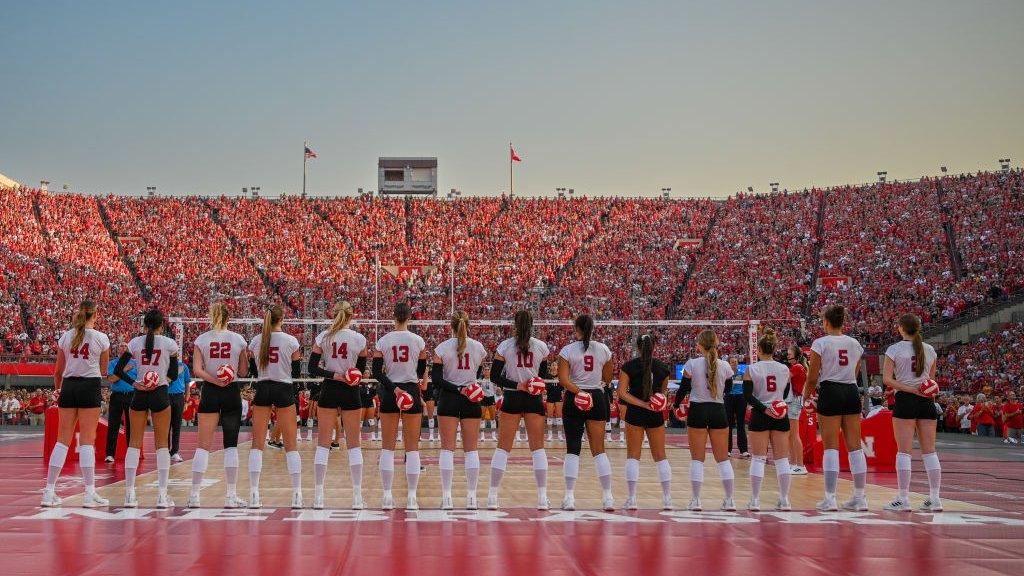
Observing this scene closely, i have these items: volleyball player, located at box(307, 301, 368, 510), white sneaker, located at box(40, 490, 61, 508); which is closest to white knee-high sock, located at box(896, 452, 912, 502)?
volleyball player, located at box(307, 301, 368, 510)

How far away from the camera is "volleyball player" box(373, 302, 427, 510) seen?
9031mm

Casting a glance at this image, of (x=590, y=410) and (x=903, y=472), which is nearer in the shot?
(x=590, y=410)

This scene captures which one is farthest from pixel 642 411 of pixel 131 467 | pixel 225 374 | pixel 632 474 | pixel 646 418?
pixel 131 467

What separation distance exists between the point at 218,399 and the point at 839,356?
6772mm

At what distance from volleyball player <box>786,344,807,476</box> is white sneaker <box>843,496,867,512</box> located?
340 centimetres

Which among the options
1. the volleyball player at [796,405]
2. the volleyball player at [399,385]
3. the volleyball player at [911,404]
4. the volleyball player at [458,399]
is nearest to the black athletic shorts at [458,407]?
the volleyball player at [458,399]

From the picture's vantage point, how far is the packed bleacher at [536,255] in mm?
39281

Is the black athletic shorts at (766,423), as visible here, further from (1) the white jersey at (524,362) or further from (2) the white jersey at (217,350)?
(2) the white jersey at (217,350)

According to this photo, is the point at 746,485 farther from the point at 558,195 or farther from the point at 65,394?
the point at 558,195

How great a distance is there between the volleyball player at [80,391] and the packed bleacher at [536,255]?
2220cm

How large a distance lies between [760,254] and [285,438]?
40819 mm

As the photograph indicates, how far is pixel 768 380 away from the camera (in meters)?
9.70

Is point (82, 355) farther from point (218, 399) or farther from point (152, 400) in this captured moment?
point (218, 399)

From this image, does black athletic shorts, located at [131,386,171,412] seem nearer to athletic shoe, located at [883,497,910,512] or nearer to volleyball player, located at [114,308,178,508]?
volleyball player, located at [114,308,178,508]
